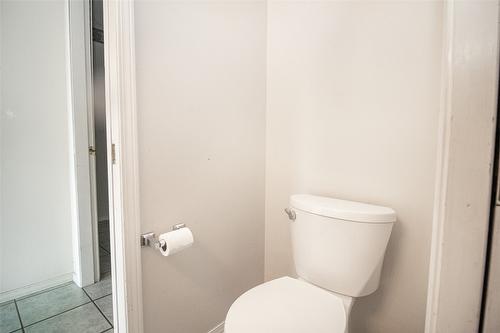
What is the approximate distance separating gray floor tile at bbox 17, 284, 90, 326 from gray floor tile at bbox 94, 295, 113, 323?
9cm

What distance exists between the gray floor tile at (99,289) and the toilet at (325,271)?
1256 millimetres

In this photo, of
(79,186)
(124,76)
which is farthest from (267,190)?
(79,186)

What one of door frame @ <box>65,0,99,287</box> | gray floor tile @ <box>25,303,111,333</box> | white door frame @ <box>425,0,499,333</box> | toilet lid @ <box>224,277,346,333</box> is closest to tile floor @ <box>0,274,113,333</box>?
gray floor tile @ <box>25,303,111,333</box>

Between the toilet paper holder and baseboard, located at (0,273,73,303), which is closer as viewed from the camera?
the toilet paper holder

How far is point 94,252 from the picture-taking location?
67.2 inches

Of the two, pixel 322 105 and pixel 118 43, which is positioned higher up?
pixel 118 43

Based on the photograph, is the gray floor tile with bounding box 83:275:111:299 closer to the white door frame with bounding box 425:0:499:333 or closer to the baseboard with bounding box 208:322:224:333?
the baseboard with bounding box 208:322:224:333

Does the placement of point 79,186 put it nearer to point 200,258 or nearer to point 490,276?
point 200,258

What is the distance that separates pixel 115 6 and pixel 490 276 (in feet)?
3.88

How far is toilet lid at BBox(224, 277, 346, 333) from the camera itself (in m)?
0.75

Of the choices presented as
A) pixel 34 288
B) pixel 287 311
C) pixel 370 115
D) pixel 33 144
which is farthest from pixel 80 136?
Result: pixel 370 115

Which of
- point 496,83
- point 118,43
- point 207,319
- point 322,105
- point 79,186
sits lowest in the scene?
point 207,319

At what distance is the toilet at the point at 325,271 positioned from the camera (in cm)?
80

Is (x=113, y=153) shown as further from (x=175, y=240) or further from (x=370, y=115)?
(x=370, y=115)
